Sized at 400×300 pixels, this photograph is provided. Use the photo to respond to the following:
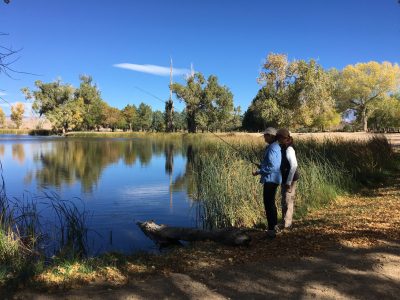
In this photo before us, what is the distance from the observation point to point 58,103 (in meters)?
83.2

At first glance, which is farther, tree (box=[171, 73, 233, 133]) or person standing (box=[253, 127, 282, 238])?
tree (box=[171, 73, 233, 133])

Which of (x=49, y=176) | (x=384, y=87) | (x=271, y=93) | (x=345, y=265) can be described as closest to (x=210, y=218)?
(x=345, y=265)

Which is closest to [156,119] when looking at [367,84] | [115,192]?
[367,84]

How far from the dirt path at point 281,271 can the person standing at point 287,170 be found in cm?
39

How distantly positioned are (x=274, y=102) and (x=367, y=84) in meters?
38.8

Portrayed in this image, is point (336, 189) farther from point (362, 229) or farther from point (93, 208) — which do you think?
point (93, 208)

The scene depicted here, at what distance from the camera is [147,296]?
4027 millimetres

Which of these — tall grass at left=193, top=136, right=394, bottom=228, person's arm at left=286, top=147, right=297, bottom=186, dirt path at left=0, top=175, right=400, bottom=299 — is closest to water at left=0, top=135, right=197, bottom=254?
tall grass at left=193, top=136, right=394, bottom=228

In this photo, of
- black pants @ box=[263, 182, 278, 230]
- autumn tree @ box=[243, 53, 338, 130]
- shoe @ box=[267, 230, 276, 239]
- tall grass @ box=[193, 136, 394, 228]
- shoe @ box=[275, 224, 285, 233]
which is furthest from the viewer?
autumn tree @ box=[243, 53, 338, 130]

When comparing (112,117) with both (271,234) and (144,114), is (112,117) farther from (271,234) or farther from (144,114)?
(271,234)

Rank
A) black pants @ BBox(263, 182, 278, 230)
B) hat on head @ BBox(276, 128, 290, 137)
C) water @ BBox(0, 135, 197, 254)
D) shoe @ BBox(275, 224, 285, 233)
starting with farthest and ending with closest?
water @ BBox(0, 135, 197, 254) → shoe @ BBox(275, 224, 285, 233) → hat on head @ BBox(276, 128, 290, 137) → black pants @ BBox(263, 182, 278, 230)

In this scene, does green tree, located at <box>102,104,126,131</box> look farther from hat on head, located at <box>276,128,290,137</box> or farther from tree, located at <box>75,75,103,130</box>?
hat on head, located at <box>276,128,290,137</box>

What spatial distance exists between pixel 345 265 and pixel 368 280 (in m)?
0.49

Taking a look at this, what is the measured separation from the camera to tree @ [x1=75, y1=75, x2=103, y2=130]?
290ft
